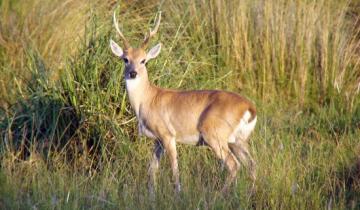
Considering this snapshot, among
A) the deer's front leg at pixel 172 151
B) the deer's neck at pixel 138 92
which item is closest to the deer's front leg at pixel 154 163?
the deer's front leg at pixel 172 151

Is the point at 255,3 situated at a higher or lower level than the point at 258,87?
higher

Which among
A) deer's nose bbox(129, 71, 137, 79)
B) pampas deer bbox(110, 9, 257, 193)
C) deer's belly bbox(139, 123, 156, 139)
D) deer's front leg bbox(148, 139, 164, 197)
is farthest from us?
deer's belly bbox(139, 123, 156, 139)

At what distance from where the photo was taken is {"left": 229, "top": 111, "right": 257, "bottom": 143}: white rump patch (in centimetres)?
A: 816

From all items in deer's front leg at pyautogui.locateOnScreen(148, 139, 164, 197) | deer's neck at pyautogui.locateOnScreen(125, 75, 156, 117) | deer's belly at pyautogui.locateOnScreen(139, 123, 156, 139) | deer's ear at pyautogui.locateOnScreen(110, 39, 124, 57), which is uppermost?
deer's ear at pyautogui.locateOnScreen(110, 39, 124, 57)

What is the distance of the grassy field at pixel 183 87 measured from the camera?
7238 mm

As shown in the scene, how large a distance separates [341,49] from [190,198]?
15.8 feet

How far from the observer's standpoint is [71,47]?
1041cm

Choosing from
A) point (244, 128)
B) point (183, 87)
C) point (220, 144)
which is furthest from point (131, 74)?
point (183, 87)

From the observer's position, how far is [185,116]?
8.45 m

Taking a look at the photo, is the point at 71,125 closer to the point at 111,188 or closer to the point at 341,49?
the point at 111,188

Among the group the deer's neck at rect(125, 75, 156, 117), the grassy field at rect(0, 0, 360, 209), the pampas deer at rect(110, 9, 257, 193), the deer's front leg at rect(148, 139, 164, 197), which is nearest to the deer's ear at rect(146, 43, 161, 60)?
the pampas deer at rect(110, 9, 257, 193)

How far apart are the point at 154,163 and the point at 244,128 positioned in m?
0.87

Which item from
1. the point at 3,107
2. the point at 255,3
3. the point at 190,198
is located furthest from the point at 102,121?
the point at 255,3

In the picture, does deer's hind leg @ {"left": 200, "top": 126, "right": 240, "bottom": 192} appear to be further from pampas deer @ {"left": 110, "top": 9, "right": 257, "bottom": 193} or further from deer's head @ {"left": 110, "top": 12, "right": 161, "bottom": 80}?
deer's head @ {"left": 110, "top": 12, "right": 161, "bottom": 80}
